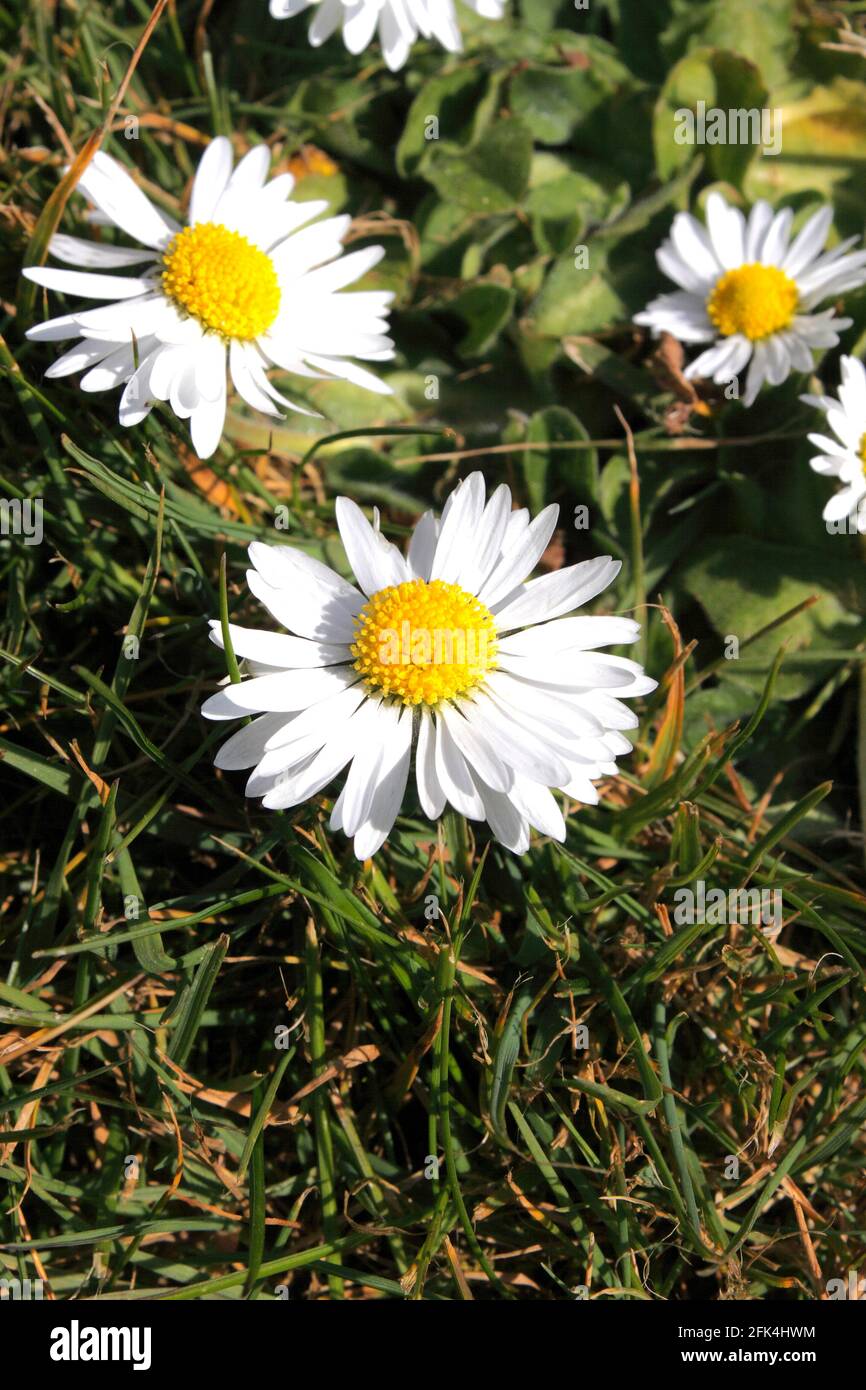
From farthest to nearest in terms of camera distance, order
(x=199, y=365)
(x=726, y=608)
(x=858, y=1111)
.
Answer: (x=726, y=608) → (x=199, y=365) → (x=858, y=1111)

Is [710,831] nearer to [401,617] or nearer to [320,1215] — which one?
[401,617]

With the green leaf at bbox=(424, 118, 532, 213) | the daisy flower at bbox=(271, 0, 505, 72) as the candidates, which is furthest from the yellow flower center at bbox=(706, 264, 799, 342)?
the daisy flower at bbox=(271, 0, 505, 72)

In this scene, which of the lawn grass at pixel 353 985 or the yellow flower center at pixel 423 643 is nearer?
the yellow flower center at pixel 423 643

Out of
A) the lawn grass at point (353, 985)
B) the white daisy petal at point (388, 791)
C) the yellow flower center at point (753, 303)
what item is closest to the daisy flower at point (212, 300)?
the lawn grass at point (353, 985)

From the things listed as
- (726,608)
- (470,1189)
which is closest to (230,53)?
(726,608)

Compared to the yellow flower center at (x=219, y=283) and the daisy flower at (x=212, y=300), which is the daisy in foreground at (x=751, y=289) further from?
the yellow flower center at (x=219, y=283)

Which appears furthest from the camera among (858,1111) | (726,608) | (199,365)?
(726,608)

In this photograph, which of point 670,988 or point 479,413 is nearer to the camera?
point 670,988

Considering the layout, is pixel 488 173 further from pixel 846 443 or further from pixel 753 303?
pixel 846 443
